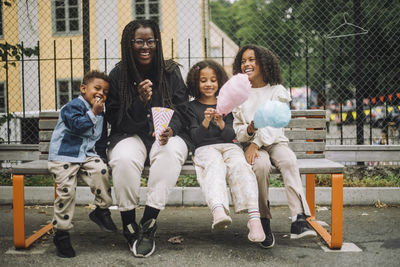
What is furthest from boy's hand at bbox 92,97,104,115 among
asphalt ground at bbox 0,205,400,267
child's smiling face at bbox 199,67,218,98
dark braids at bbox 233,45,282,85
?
dark braids at bbox 233,45,282,85

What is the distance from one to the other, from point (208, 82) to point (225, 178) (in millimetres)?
842

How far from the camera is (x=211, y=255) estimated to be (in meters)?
2.83

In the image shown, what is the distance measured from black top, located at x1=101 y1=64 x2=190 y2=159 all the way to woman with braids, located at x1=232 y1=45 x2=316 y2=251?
473 millimetres

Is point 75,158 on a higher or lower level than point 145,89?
lower

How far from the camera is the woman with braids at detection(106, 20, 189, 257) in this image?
2748 millimetres

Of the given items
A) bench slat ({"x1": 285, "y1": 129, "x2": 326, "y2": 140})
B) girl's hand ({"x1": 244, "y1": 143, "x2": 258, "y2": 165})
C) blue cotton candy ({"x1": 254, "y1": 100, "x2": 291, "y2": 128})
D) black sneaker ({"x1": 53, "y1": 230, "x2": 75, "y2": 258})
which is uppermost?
blue cotton candy ({"x1": 254, "y1": 100, "x2": 291, "y2": 128})

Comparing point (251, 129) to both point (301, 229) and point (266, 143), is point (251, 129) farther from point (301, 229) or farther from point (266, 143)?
point (301, 229)

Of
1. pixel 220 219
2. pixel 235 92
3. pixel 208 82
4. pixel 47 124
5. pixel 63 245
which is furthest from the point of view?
pixel 47 124

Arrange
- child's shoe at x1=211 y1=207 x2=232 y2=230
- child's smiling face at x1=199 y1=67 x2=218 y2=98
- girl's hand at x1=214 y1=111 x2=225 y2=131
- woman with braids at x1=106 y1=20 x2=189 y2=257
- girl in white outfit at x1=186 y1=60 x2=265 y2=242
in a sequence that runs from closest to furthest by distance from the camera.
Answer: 1. child's shoe at x1=211 y1=207 x2=232 y2=230
2. girl in white outfit at x1=186 y1=60 x2=265 y2=242
3. woman with braids at x1=106 y1=20 x2=189 y2=257
4. girl's hand at x1=214 y1=111 x2=225 y2=131
5. child's smiling face at x1=199 y1=67 x2=218 y2=98

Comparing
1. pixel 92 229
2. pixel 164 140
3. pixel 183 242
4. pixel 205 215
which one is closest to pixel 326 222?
pixel 205 215

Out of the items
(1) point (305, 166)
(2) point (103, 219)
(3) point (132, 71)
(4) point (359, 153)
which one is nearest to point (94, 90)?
(3) point (132, 71)

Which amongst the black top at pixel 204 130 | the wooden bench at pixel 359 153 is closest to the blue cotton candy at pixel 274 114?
the black top at pixel 204 130

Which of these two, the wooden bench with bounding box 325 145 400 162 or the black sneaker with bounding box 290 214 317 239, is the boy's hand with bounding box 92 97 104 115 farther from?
the wooden bench with bounding box 325 145 400 162

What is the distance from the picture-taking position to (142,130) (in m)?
3.16
